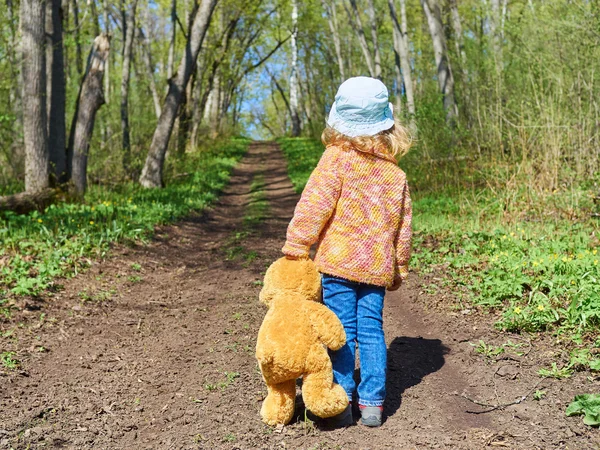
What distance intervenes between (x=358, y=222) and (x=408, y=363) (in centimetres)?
152

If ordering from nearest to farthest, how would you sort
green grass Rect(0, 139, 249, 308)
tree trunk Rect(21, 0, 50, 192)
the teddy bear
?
1. the teddy bear
2. green grass Rect(0, 139, 249, 308)
3. tree trunk Rect(21, 0, 50, 192)

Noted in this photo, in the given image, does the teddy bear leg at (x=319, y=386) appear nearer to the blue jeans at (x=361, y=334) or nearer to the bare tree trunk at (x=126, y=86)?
the blue jeans at (x=361, y=334)

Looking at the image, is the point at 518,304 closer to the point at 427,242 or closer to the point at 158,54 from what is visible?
the point at 427,242

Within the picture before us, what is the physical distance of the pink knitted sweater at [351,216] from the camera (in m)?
3.32

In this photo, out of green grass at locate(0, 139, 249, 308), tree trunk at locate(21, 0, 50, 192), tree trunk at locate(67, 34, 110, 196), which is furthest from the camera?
tree trunk at locate(67, 34, 110, 196)

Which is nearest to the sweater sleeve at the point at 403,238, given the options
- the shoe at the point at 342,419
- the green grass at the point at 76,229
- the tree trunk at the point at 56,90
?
the shoe at the point at 342,419

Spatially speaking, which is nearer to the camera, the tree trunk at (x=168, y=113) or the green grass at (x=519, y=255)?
the green grass at (x=519, y=255)

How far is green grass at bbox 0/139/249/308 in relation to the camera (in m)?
6.20

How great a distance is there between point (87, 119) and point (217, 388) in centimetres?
807

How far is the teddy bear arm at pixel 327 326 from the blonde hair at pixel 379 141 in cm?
94

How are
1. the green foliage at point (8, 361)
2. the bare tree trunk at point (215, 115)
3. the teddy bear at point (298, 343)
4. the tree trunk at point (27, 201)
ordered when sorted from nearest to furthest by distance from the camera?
the teddy bear at point (298, 343), the green foliage at point (8, 361), the tree trunk at point (27, 201), the bare tree trunk at point (215, 115)

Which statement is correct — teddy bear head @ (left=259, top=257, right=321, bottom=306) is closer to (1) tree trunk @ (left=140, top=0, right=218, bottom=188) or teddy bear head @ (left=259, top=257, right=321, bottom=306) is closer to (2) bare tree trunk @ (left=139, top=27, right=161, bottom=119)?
(1) tree trunk @ (left=140, top=0, right=218, bottom=188)

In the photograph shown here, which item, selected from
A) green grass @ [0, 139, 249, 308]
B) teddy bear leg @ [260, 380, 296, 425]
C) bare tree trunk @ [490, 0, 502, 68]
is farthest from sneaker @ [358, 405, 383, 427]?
bare tree trunk @ [490, 0, 502, 68]

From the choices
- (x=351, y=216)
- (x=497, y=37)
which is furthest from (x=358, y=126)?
(x=497, y=37)
